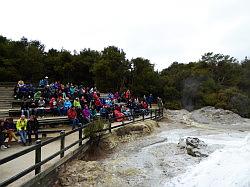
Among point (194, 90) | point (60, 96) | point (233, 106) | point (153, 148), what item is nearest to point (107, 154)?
point (153, 148)

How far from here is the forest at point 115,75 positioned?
47.9m

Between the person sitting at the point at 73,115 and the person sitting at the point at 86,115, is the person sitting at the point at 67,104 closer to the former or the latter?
the person sitting at the point at 86,115

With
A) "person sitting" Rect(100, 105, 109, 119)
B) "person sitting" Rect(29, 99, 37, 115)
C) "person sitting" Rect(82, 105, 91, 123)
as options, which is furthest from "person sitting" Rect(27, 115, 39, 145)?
"person sitting" Rect(100, 105, 109, 119)

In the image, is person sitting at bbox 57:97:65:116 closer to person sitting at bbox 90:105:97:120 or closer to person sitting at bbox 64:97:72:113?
person sitting at bbox 64:97:72:113

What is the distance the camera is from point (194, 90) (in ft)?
182

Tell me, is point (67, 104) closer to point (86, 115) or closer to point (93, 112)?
point (93, 112)

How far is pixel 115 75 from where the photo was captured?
4766 centimetres

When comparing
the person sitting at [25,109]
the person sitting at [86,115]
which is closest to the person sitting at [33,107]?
the person sitting at [25,109]

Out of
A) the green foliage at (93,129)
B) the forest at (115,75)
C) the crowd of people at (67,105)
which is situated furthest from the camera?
the forest at (115,75)

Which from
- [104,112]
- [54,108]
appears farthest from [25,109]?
[104,112]

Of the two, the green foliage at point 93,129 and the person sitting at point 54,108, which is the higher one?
the person sitting at point 54,108

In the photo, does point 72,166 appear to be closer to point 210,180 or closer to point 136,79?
point 210,180

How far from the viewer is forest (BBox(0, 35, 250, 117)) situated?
47.9m

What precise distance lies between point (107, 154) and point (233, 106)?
121ft
